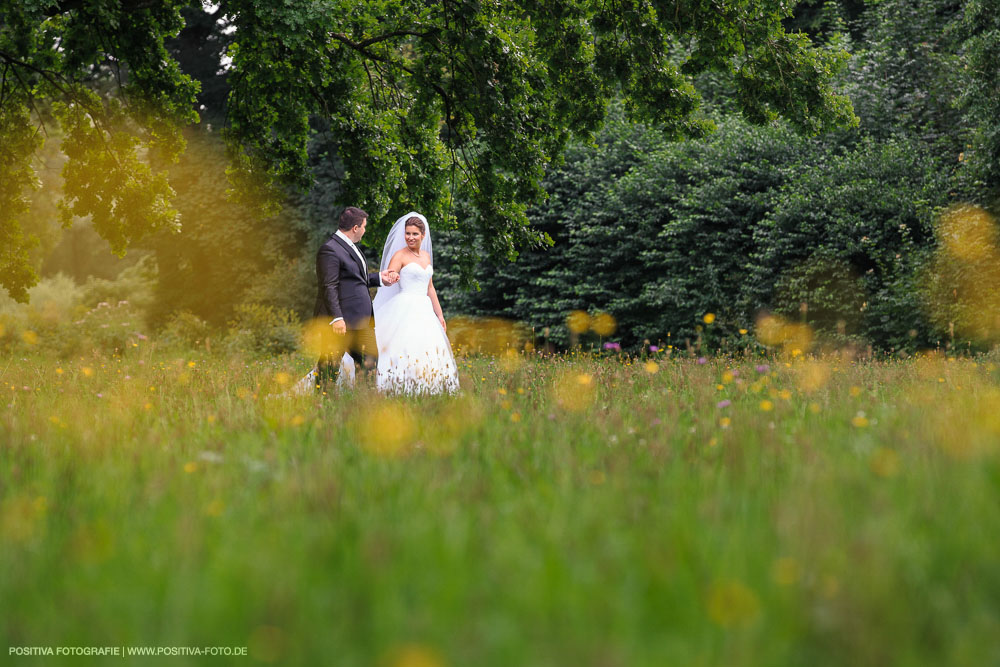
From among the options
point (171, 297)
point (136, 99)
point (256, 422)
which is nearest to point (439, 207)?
point (136, 99)

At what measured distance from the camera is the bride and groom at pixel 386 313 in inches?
285

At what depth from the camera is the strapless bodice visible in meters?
8.60

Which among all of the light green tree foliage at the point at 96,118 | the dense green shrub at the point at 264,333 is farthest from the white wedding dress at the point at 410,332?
the dense green shrub at the point at 264,333

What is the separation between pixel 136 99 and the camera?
935 centimetres

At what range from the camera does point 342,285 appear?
7.47 metres

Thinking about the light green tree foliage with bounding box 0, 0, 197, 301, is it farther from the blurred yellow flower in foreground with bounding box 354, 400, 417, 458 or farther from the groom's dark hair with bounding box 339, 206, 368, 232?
the blurred yellow flower in foreground with bounding box 354, 400, 417, 458

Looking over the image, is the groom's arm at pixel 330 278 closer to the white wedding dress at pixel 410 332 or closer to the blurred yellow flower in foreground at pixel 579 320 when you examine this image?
the white wedding dress at pixel 410 332

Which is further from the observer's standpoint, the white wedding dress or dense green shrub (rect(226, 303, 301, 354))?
dense green shrub (rect(226, 303, 301, 354))

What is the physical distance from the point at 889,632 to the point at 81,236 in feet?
204

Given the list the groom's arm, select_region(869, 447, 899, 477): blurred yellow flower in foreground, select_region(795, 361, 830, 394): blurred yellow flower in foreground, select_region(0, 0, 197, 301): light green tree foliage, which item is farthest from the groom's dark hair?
select_region(869, 447, 899, 477): blurred yellow flower in foreground

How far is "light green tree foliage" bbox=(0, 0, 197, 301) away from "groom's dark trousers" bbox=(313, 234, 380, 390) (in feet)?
12.7

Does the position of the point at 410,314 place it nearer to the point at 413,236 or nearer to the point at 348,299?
the point at 413,236

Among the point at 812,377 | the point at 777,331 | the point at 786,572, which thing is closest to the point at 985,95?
the point at 777,331

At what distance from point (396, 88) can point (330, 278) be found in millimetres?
4966
